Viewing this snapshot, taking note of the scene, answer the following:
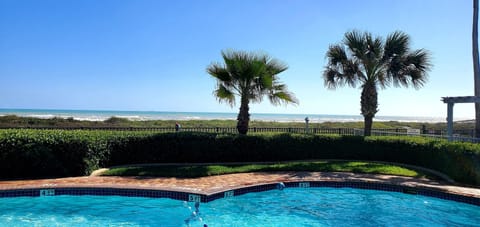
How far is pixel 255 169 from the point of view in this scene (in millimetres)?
10414

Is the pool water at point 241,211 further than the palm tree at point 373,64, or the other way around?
the palm tree at point 373,64

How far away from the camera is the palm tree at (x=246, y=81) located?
39.2ft

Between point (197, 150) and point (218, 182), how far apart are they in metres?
2.77

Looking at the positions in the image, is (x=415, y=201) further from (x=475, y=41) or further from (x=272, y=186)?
(x=475, y=41)

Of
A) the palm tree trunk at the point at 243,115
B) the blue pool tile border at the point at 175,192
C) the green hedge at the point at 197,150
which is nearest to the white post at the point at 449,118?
the green hedge at the point at 197,150

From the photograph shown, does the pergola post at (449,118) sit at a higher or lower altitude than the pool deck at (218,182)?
higher

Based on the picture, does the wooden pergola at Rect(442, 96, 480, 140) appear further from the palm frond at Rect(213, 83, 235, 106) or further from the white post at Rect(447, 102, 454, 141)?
the palm frond at Rect(213, 83, 235, 106)

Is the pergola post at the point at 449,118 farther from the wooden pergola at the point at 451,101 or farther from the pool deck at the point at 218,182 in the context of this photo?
the pool deck at the point at 218,182

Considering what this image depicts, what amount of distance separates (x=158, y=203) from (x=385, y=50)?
1008 centimetres

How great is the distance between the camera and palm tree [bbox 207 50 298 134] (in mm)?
11953

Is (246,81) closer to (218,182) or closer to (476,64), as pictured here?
(218,182)

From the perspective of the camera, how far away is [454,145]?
30.3 feet

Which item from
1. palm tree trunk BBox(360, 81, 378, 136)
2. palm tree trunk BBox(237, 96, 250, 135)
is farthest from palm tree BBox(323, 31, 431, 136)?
palm tree trunk BBox(237, 96, 250, 135)

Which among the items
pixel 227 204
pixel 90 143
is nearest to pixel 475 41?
pixel 227 204
